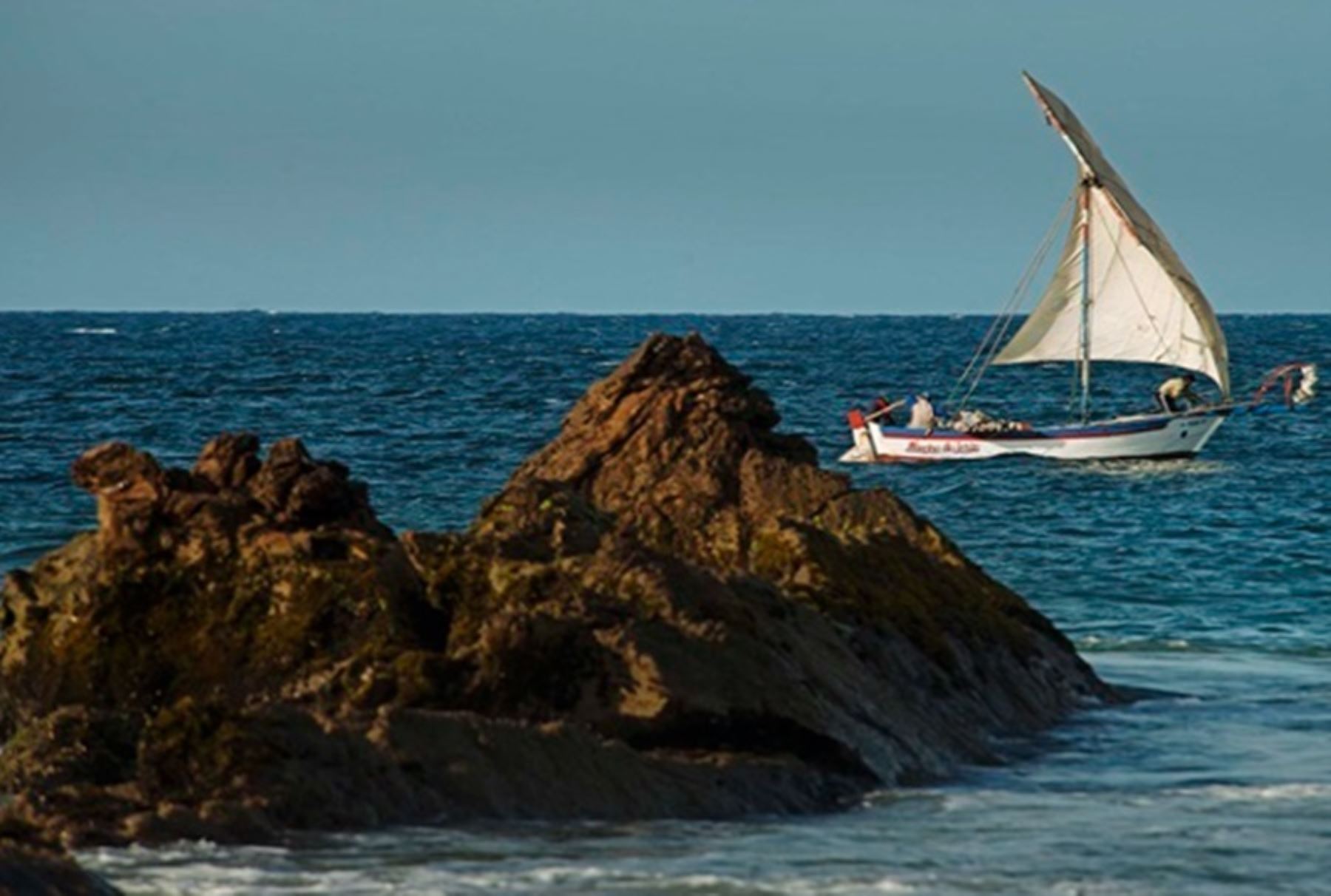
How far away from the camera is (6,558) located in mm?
28203

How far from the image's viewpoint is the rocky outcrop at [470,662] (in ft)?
43.0

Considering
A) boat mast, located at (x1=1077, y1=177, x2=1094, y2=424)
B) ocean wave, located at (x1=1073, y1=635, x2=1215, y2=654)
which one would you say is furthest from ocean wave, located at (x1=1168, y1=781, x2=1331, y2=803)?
boat mast, located at (x1=1077, y1=177, x2=1094, y2=424)

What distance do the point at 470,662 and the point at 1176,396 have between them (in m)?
45.3

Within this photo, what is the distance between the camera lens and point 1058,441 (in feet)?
178

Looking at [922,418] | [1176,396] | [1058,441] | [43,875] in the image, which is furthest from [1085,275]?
[43,875]

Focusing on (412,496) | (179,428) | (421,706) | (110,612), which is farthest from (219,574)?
(179,428)

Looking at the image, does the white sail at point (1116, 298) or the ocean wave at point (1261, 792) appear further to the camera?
the white sail at point (1116, 298)

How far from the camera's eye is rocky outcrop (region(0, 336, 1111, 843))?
43.0 feet

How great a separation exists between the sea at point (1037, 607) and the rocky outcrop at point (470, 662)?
296 mm

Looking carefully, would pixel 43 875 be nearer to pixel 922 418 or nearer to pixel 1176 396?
pixel 922 418

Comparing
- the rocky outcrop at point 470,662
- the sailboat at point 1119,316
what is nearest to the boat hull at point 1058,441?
the sailboat at point 1119,316

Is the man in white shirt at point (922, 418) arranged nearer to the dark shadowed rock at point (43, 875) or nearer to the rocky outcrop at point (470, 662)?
the rocky outcrop at point (470, 662)

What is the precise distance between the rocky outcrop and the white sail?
133 feet

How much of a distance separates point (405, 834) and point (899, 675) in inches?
157
